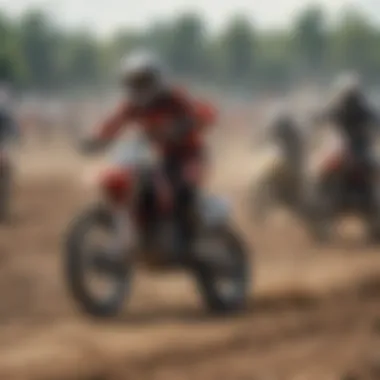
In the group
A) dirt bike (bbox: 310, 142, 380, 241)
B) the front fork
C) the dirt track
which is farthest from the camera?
dirt bike (bbox: 310, 142, 380, 241)

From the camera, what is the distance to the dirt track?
1.79 m

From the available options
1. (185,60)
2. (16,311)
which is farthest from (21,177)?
(185,60)

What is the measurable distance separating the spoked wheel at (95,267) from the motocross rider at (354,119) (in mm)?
438

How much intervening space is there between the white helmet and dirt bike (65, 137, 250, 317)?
9cm

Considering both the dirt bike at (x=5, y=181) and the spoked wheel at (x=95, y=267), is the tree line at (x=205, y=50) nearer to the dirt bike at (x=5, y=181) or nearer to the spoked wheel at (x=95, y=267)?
the dirt bike at (x=5, y=181)

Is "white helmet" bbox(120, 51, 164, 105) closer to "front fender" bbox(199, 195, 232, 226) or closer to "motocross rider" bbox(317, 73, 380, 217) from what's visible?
"front fender" bbox(199, 195, 232, 226)

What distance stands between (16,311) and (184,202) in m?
0.36

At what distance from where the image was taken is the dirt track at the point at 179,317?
179 centimetres

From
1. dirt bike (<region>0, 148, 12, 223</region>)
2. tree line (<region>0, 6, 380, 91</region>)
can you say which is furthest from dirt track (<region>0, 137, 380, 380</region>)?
tree line (<region>0, 6, 380, 91</region>)

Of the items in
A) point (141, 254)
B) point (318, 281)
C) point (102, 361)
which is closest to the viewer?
point (102, 361)

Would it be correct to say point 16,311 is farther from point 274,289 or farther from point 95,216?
point 274,289

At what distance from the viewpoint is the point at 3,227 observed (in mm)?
1831

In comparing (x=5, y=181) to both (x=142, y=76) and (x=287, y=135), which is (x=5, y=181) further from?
(x=287, y=135)

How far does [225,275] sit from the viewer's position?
2.02m
